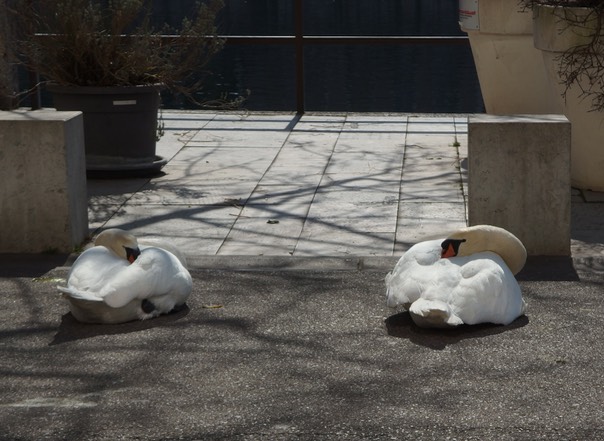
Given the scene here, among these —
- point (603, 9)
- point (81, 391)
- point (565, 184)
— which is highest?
point (603, 9)

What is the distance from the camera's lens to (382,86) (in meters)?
17.2

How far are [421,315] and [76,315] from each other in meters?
1.65

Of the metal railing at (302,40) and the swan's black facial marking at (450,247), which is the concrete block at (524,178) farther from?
the metal railing at (302,40)

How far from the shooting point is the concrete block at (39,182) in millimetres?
6777

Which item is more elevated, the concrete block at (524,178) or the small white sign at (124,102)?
the small white sign at (124,102)

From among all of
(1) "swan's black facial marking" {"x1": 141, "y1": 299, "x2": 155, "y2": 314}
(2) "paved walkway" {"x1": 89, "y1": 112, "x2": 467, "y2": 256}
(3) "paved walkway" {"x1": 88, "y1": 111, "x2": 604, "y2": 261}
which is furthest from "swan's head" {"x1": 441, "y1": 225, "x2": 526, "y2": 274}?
(1) "swan's black facial marking" {"x1": 141, "y1": 299, "x2": 155, "y2": 314}

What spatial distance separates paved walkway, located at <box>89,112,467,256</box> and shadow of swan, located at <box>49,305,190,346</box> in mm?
1198

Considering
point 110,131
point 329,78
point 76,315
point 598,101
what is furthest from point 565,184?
point 329,78

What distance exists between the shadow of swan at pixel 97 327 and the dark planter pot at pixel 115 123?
10.3 feet

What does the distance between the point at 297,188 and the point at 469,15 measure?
229cm

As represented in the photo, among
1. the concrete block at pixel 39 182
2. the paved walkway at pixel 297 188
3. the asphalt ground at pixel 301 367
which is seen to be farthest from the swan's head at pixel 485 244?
the concrete block at pixel 39 182

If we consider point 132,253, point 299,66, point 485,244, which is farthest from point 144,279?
point 299,66

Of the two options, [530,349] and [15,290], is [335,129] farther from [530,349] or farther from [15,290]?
[530,349]

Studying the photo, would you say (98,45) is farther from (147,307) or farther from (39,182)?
(147,307)
